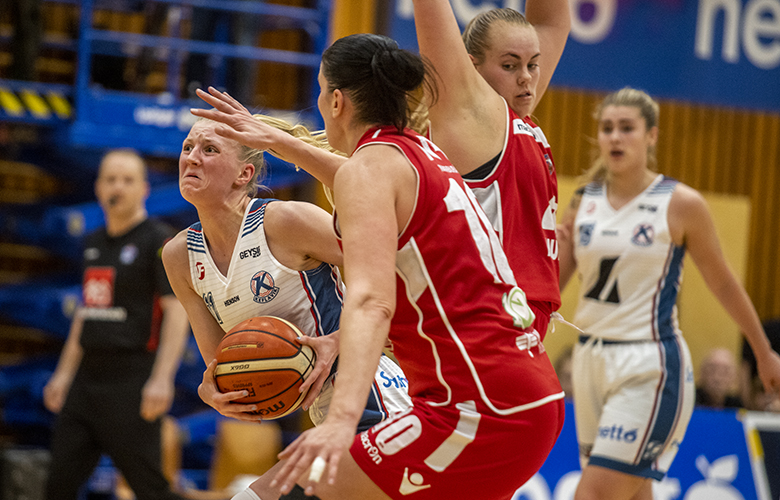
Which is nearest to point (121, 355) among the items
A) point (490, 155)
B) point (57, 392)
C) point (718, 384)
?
point (57, 392)

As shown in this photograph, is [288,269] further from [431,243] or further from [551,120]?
[551,120]

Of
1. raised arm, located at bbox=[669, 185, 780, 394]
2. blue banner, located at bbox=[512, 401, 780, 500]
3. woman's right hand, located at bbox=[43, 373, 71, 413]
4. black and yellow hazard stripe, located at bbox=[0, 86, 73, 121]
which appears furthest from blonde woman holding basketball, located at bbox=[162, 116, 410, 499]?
black and yellow hazard stripe, located at bbox=[0, 86, 73, 121]

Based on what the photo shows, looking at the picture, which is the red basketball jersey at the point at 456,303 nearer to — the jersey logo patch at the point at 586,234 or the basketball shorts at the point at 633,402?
the basketball shorts at the point at 633,402

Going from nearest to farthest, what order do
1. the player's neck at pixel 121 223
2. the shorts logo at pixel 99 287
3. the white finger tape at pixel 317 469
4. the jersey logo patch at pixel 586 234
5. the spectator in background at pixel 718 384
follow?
1. the white finger tape at pixel 317 469
2. the jersey logo patch at pixel 586 234
3. the shorts logo at pixel 99 287
4. the player's neck at pixel 121 223
5. the spectator in background at pixel 718 384

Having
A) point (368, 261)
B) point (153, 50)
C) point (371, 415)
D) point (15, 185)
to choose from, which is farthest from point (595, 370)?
point (15, 185)

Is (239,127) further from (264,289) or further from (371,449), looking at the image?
(371,449)

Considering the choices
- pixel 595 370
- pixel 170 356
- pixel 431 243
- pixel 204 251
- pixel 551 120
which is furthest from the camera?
pixel 551 120

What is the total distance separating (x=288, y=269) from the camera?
3.14 meters

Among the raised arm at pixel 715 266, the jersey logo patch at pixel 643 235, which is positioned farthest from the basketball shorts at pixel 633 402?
the jersey logo patch at pixel 643 235

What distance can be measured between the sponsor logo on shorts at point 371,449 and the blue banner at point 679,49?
218 inches

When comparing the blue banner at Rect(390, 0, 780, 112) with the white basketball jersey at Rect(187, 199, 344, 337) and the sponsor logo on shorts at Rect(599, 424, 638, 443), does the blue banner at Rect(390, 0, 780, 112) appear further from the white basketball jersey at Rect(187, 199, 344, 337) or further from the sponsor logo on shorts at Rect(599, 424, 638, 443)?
the white basketball jersey at Rect(187, 199, 344, 337)

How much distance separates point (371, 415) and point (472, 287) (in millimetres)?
823

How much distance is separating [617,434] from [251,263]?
2.17m

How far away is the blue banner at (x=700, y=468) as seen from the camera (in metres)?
6.22
